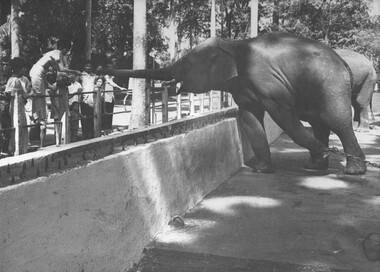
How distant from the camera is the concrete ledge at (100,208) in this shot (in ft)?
11.0

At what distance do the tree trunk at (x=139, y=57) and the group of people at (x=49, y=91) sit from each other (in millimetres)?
845

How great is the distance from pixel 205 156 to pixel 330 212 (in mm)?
1883

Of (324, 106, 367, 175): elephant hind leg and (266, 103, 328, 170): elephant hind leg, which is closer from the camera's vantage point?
(266, 103, 328, 170): elephant hind leg

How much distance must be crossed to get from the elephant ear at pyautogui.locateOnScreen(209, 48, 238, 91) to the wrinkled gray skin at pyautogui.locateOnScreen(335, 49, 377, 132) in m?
8.06

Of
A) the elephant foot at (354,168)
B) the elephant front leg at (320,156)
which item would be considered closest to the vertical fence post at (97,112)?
the elephant front leg at (320,156)

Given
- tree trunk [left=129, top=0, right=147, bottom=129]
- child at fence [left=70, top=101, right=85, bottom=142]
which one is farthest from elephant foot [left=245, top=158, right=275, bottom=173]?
tree trunk [left=129, top=0, right=147, bottom=129]

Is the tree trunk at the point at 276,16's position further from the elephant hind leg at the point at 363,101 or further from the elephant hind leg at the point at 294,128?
the elephant hind leg at the point at 294,128

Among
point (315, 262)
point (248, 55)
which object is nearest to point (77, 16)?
point (248, 55)

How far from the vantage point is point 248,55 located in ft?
29.4

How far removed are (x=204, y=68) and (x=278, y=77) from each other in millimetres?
1224

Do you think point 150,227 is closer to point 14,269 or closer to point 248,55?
point 14,269

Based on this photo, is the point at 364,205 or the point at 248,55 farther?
the point at 248,55

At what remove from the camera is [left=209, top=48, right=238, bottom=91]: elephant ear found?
8875 mm

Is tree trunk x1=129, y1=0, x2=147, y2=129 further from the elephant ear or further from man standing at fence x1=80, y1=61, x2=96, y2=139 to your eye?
the elephant ear
